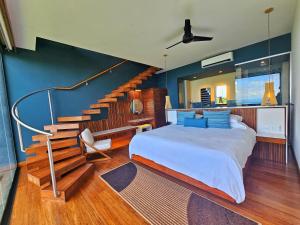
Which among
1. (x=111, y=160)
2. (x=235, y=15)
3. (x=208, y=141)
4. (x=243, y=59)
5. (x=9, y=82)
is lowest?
(x=111, y=160)

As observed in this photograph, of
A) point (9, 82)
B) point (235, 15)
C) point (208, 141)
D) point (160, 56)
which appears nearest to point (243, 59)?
point (235, 15)

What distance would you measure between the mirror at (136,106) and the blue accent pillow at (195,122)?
2510mm

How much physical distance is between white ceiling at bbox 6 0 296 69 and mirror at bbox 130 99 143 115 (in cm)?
247

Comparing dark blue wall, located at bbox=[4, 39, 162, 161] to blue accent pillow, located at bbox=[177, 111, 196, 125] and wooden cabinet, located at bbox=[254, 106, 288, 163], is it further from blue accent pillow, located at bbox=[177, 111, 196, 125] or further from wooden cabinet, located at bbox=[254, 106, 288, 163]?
wooden cabinet, located at bbox=[254, 106, 288, 163]

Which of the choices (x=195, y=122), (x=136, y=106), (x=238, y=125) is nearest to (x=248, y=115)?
(x=238, y=125)

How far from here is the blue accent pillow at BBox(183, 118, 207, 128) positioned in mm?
3273

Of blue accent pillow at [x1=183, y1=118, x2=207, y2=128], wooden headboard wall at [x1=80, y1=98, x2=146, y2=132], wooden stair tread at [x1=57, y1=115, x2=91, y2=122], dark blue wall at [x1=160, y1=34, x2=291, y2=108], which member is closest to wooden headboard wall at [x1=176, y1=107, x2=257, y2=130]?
blue accent pillow at [x1=183, y1=118, x2=207, y2=128]

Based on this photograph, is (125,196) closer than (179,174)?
Yes

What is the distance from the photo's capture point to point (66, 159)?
2.75 m

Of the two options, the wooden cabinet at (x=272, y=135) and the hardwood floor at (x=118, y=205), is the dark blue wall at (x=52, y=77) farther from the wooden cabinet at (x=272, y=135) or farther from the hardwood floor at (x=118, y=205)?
the wooden cabinet at (x=272, y=135)

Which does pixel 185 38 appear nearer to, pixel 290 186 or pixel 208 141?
pixel 208 141

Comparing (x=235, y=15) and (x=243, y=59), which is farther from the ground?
(x=235, y=15)

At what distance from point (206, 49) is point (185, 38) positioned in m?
1.66

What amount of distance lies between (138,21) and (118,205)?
9.63 ft
